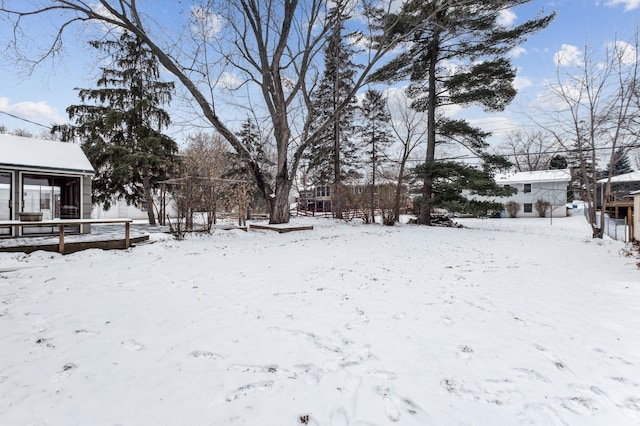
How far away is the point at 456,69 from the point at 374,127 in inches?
315

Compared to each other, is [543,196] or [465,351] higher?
[543,196]

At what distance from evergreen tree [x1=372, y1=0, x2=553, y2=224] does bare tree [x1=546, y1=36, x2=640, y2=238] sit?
6.69ft

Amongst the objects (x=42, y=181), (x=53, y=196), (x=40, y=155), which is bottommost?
(x=53, y=196)

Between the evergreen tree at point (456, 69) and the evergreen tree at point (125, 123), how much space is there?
415 inches

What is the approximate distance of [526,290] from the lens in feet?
13.5

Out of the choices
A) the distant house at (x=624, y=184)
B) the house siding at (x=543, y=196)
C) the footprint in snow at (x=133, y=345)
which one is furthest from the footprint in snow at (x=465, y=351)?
the house siding at (x=543, y=196)

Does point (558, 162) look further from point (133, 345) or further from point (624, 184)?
point (133, 345)

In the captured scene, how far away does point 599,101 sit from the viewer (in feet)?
35.8

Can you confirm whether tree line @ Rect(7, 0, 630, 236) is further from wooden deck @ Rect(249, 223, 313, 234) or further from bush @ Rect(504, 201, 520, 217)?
bush @ Rect(504, 201, 520, 217)

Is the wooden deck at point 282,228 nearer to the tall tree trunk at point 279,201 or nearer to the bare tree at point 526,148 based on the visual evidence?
the tall tree trunk at point 279,201

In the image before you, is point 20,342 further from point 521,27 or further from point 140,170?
point 521,27

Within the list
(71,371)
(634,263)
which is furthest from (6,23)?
(634,263)

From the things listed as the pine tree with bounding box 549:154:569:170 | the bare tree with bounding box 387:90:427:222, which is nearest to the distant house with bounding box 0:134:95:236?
the bare tree with bounding box 387:90:427:222

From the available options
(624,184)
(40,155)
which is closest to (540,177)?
(624,184)
